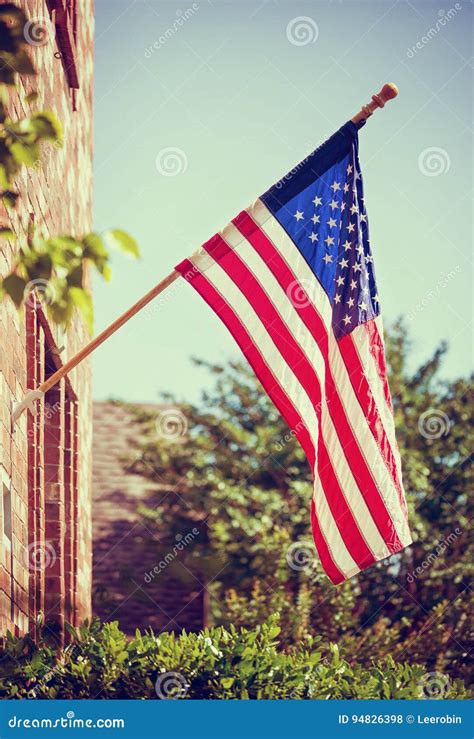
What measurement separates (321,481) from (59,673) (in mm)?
2012

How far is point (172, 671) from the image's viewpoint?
7.24m

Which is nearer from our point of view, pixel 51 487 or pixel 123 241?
pixel 123 241

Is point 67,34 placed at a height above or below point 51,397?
above

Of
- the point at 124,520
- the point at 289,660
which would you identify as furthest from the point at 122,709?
the point at 124,520

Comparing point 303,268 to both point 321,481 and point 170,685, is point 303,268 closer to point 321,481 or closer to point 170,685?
point 321,481

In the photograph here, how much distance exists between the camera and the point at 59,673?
718 centimetres

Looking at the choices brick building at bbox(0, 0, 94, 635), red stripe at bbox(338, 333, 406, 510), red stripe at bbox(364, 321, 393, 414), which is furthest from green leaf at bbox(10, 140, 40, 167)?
red stripe at bbox(364, 321, 393, 414)

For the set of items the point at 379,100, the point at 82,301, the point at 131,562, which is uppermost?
the point at 379,100

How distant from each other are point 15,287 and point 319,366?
371 centimetres

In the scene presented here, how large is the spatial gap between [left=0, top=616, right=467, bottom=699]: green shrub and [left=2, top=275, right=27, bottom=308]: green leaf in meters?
3.60

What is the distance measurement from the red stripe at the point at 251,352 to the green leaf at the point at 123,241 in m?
3.44

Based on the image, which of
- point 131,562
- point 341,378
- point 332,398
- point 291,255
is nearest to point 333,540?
point 332,398

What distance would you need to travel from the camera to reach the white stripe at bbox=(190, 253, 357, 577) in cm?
712

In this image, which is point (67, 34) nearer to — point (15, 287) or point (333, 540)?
point (333, 540)
